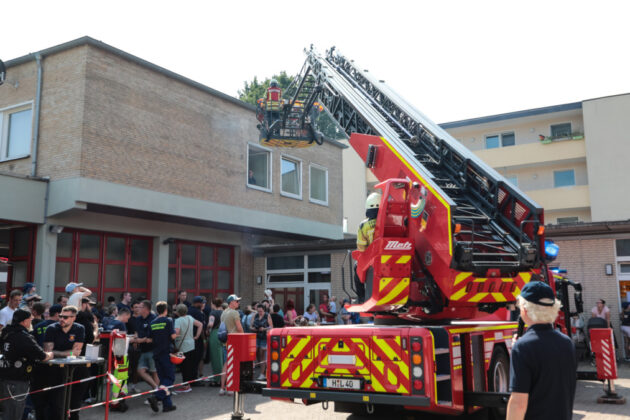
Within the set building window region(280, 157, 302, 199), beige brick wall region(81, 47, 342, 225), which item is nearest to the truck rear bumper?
beige brick wall region(81, 47, 342, 225)

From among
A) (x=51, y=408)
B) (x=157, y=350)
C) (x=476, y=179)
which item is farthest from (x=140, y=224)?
(x=476, y=179)

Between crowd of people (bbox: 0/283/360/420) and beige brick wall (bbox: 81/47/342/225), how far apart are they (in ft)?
13.9

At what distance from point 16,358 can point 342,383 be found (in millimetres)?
3876

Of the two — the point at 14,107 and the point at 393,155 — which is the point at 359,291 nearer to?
the point at 393,155

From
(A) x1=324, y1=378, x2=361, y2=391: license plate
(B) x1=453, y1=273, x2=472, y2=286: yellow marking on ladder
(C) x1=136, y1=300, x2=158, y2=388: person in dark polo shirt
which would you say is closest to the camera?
(A) x1=324, y1=378, x2=361, y2=391: license plate

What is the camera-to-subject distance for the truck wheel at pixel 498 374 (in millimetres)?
7539

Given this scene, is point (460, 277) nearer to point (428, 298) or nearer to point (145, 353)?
point (428, 298)

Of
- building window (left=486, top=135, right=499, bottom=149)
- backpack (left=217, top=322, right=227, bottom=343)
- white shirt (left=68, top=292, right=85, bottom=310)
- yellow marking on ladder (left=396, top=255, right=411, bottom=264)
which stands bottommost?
backpack (left=217, top=322, right=227, bottom=343)

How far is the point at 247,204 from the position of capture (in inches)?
815

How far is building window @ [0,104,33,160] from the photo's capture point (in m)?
16.7

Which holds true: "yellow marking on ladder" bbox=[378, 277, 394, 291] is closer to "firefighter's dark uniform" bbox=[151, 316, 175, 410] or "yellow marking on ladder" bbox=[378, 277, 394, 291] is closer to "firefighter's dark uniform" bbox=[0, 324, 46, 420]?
"firefighter's dark uniform" bbox=[0, 324, 46, 420]

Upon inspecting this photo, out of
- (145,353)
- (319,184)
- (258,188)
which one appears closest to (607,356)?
(145,353)

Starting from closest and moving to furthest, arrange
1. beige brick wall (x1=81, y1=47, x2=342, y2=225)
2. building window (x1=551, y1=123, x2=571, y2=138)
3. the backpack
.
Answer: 1. the backpack
2. beige brick wall (x1=81, y1=47, x2=342, y2=225)
3. building window (x1=551, y1=123, x2=571, y2=138)

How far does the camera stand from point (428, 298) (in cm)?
740
